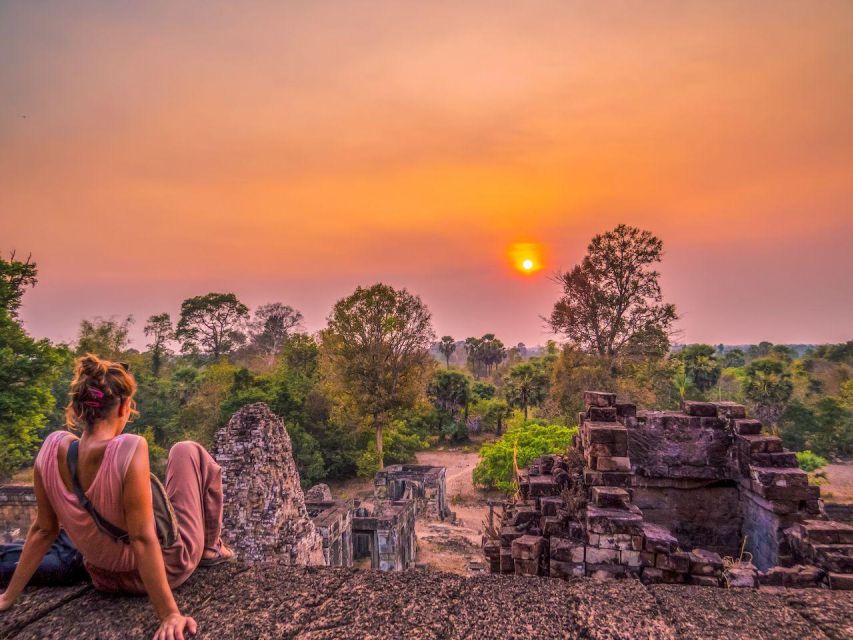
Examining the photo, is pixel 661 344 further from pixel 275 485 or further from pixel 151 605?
pixel 151 605

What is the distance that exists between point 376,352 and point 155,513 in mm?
24023

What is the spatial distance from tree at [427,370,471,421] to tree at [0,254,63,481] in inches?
958

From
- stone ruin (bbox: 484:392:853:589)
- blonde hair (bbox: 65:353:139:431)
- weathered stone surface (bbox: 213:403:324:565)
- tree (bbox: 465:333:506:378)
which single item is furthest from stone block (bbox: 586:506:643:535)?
tree (bbox: 465:333:506:378)

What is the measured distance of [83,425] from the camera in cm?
249

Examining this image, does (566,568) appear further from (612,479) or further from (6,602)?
(6,602)

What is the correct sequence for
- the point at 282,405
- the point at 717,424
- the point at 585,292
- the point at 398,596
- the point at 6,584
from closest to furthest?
the point at 398,596 → the point at 6,584 → the point at 717,424 → the point at 585,292 → the point at 282,405

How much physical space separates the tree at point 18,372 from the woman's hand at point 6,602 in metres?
19.3

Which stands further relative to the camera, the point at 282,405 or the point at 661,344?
the point at 282,405

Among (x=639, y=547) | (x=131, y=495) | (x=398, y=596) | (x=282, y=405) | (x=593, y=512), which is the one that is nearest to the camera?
(x=131, y=495)

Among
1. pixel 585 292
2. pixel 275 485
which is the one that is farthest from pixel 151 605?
pixel 585 292

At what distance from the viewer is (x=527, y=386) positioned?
35.1m

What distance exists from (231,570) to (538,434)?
21.5 m

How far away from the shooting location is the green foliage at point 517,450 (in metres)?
21.5

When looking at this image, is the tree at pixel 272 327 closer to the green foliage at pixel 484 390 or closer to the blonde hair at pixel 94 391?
the green foliage at pixel 484 390
